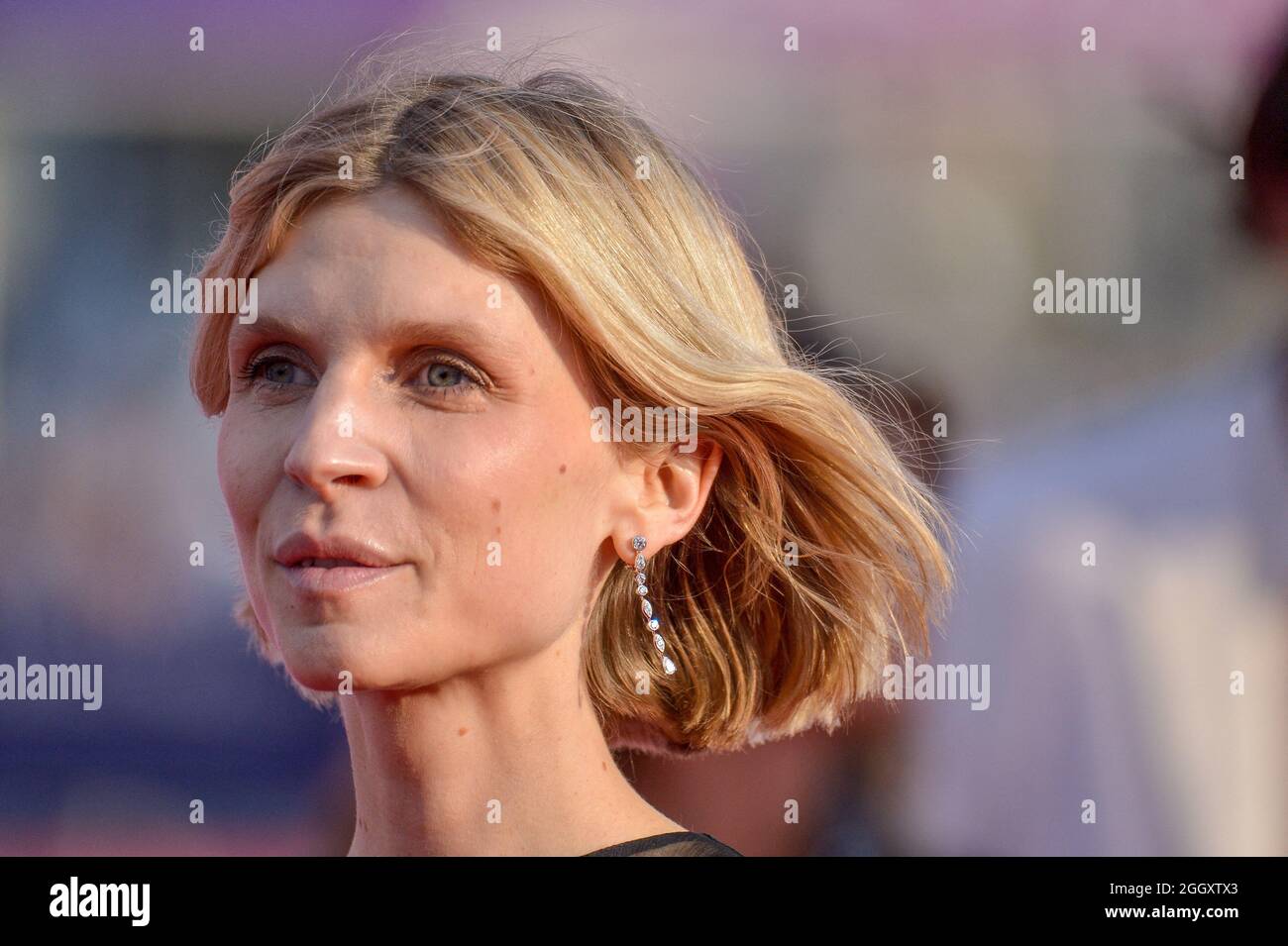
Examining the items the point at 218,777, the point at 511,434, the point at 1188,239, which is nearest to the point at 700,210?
the point at 511,434

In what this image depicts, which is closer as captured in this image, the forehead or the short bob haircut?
the forehead

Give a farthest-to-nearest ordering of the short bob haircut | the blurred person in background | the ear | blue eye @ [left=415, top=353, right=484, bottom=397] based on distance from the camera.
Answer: the blurred person in background, the ear, the short bob haircut, blue eye @ [left=415, top=353, right=484, bottom=397]

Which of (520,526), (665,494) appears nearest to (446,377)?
(520,526)

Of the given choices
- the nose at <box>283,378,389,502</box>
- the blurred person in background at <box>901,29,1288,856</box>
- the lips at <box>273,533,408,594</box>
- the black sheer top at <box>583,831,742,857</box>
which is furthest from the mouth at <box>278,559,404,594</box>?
the blurred person in background at <box>901,29,1288,856</box>

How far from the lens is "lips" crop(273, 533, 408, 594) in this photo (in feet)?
8.84

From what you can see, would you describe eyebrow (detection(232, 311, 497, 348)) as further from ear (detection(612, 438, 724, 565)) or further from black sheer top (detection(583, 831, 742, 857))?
black sheer top (detection(583, 831, 742, 857))

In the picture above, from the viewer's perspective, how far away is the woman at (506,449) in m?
2.75

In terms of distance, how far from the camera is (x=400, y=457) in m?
2.76

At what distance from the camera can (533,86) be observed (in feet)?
10.8

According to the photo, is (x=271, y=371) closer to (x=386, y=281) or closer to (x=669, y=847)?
(x=386, y=281)

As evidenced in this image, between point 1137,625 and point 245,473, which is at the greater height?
point 245,473

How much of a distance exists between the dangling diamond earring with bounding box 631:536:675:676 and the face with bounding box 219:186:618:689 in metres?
0.23

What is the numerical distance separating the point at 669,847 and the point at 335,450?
4.13 feet
